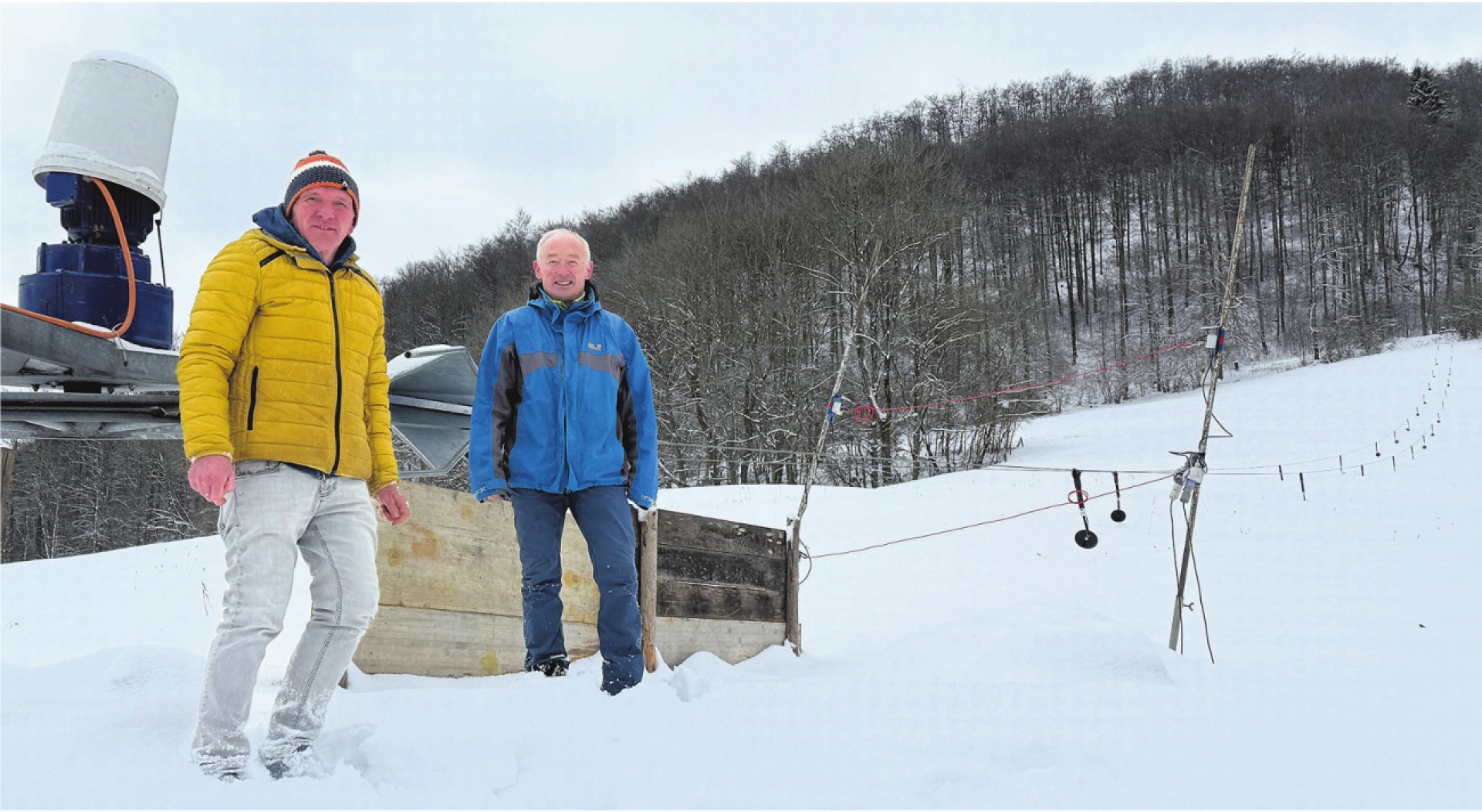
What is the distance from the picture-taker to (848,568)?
10.6 meters

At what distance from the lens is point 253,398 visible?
76.0 inches

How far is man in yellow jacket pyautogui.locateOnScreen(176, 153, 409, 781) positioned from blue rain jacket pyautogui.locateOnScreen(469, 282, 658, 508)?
0.64 m

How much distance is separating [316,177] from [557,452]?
1142 mm

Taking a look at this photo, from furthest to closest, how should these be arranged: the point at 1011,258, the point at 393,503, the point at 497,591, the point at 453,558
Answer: the point at 1011,258 < the point at 497,591 < the point at 453,558 < the point at 393,503

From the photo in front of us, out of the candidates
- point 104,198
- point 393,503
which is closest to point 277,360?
point 393,503

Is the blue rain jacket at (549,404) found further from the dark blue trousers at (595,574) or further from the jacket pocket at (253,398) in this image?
the jacket pocket at (253,398)

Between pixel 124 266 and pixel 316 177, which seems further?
pixel 124 266

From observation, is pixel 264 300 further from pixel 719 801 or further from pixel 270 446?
pixel 719 801

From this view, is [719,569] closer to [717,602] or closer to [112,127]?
[717,602]

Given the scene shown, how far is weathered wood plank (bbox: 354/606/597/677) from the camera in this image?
2746 millimetres

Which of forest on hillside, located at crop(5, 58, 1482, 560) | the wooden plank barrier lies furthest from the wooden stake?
forest on hillside, located at crop(5, 58, 1482, 560)

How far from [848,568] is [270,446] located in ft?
30.2

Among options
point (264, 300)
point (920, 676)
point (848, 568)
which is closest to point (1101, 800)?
point (920, 676)

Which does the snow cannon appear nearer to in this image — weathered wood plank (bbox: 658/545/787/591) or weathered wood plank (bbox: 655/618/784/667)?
weathered wood plank (bbox: 658/545/787/591)
